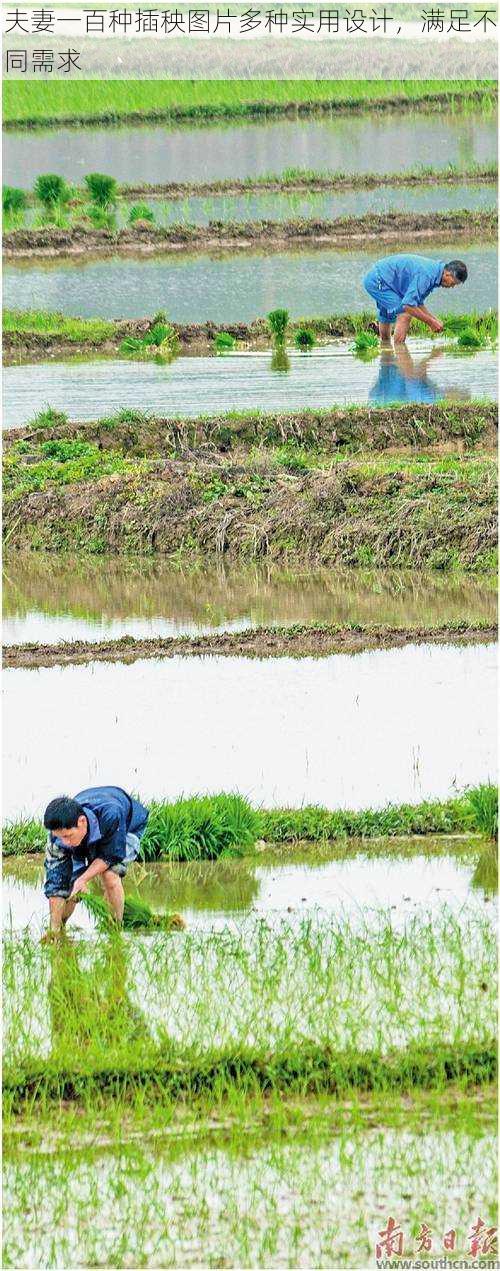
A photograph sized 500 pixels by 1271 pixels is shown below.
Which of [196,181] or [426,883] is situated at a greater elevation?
[196,181]

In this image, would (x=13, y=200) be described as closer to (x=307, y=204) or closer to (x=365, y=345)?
(x=307, y=204)

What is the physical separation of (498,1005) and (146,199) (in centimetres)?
1839

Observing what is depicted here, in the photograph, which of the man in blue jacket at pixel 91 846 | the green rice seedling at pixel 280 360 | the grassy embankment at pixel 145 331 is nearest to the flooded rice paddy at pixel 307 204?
the grassy embankment at pixel 145 331

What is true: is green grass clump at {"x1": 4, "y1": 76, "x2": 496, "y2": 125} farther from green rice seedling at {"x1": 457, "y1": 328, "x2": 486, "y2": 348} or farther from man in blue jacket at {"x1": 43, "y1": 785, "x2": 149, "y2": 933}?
man in blue jacket at {"x1": 43, "y1": 785, "x2": 149, "y2": 933}

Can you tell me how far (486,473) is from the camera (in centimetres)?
1026

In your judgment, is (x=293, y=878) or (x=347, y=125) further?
(x=347, y=125)

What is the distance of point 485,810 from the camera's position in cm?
612

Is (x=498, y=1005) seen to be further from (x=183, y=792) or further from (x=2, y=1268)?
(x=183, y=792)

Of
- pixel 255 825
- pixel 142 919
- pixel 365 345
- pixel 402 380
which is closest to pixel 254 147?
pixel 365 345

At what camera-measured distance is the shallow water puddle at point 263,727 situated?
268 inches

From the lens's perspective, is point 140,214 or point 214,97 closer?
point 140,214

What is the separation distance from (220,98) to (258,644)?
64.9 ft

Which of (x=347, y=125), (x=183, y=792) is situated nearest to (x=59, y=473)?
(x=183, y=792)

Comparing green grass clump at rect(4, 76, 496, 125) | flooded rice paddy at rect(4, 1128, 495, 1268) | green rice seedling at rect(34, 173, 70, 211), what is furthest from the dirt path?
green grass clump at rect(4, 76, 496, 125)
